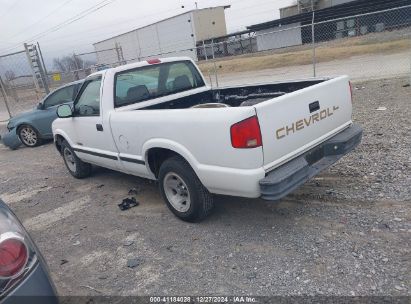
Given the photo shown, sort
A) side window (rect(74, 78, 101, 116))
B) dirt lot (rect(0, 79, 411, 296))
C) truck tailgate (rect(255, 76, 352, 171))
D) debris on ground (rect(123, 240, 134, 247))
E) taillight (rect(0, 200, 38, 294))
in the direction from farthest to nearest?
side window (rect(74, 78, 101, 116)) < debris on ground (rect(123, 240, 134, 247)) < truck tailgate (rect(255, 76, 352, 171)) < dirt lot (rect(0, 79, 411, 296)) < taillight (rect(0, 200, 38, 294))

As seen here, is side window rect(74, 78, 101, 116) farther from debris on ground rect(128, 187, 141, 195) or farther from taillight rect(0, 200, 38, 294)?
taillight rect(0, 200, 38, 294)

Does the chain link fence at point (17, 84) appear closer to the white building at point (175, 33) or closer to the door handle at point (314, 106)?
the door handle at point (314, 106)

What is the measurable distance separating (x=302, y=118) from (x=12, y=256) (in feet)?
8.97

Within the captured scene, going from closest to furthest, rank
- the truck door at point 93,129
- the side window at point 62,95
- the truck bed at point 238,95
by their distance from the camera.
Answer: the truck bed at point 238,95, the truck door at point 93,129, the side window at point 62,95

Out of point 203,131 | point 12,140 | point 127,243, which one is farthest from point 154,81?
point 12,140

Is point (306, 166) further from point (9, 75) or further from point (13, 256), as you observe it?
point (9, 75)

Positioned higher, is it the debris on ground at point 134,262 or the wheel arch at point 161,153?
the wheel arch at point 161,153

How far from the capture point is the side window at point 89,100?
16.6 ft

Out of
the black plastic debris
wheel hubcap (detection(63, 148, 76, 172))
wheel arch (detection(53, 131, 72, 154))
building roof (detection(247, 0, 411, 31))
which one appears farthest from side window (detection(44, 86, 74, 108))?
building roof (detection(247, 0, 411, 31))

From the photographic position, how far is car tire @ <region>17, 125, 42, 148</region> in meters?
10.2

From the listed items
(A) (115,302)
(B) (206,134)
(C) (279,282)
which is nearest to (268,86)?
(B) (206,134)

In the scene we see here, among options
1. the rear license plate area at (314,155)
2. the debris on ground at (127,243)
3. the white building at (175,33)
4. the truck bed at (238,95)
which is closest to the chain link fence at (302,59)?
the truck bed at (238,95)

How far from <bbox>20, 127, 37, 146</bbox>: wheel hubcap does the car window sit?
6.47 m

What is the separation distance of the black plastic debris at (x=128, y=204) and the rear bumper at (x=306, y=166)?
7.50 ft
